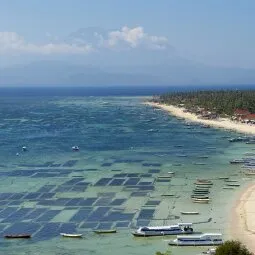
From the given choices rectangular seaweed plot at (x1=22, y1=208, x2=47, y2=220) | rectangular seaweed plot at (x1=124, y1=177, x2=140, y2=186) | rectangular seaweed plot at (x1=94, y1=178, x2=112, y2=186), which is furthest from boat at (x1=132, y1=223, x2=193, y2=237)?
rectangular seaweed plot at (x1=94, y1=178, x2=112, y2=186)

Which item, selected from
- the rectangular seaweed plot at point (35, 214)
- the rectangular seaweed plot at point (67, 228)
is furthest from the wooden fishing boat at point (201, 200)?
the rectangular seaweed plot at point (35, 214)

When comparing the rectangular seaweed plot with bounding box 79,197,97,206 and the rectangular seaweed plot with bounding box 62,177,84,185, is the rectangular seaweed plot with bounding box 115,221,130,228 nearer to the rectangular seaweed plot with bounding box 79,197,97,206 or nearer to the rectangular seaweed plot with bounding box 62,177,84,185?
the rectangular seaweed plot with bounding box 79,197,97,206

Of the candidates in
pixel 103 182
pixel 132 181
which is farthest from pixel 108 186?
pixel 132 181

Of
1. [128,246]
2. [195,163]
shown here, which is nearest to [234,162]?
[195,163]

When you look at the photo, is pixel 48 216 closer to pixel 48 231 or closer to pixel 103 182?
pixel 48 231

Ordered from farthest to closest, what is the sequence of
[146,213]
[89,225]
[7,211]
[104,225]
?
[7,211]
[146,213]
[89,225]
[104,225]

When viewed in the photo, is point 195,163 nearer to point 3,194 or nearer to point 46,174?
point 46,174

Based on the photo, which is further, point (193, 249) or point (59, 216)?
point (59, 216)
